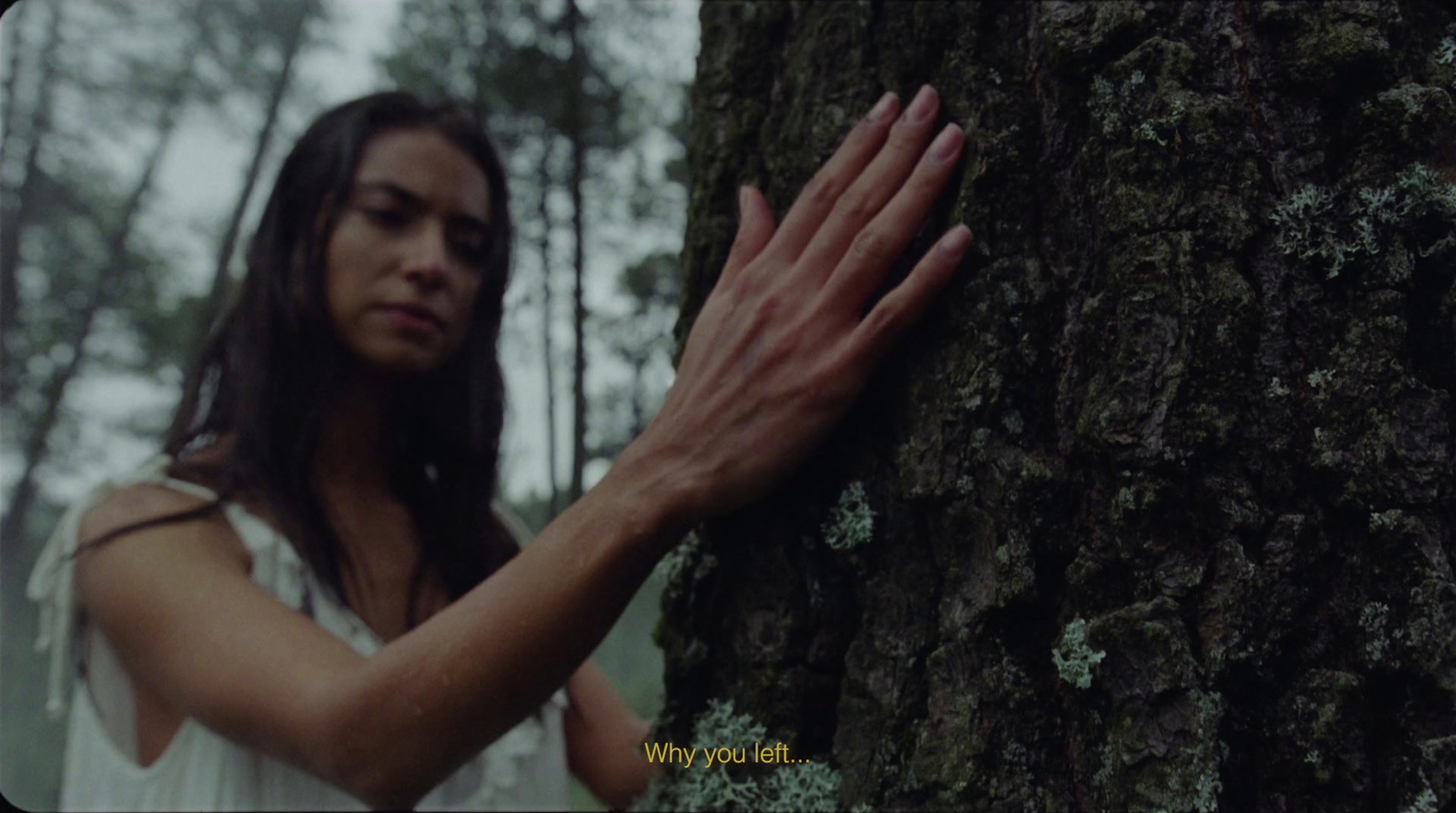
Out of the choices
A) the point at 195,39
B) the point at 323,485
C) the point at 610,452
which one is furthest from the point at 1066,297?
the point at 195,39

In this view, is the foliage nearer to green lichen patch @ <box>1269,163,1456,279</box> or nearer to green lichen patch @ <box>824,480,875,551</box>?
green lichen patch @ <box>824,480,875,551</box>

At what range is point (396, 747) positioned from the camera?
1.25m

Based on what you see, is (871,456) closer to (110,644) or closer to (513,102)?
(110,644)

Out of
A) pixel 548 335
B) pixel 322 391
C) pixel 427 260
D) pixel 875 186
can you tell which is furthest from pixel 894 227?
pixel 548 335

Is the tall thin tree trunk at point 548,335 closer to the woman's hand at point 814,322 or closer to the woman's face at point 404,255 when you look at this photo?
the woman's face at point 404,255

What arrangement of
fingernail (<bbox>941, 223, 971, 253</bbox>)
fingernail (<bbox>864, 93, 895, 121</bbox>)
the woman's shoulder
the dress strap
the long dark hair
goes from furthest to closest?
1. the long dark hair
2. the dress strap
3. the woman's shoulder
4. fingernail (<bbox>864, 93, 895, 121</bbox>)
5. fingernail (<bbox>941, 223, 971, 253</bbox>)

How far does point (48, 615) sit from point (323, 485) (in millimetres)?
635

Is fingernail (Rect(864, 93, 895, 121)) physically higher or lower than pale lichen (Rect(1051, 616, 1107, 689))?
higher

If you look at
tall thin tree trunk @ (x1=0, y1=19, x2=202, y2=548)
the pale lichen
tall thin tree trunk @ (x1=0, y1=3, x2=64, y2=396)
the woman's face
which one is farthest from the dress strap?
tall thin tree trunk @ (x1=0, y1=19, x2=202, y2=548)

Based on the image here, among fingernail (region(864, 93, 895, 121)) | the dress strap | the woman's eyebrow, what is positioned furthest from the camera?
the woman's eyebrow

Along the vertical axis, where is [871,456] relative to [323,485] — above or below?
below

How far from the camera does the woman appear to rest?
1157 mm

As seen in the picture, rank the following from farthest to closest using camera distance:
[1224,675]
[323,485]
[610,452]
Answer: [610,452] < [323,485] < [1224,675]

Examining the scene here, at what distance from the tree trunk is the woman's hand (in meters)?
0.05
